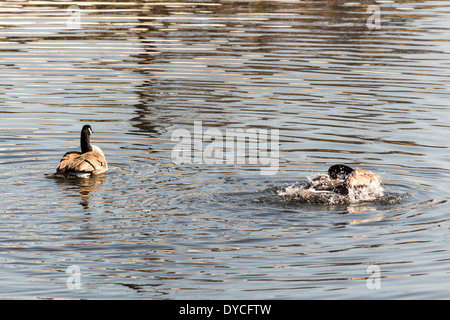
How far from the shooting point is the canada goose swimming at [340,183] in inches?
554

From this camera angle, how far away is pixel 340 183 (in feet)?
46.8

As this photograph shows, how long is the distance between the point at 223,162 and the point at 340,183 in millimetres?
2936

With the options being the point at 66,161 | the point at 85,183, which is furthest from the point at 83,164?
the point at 66,161

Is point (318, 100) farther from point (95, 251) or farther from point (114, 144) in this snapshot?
point (95, 251)

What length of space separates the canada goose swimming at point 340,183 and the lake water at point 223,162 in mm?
328

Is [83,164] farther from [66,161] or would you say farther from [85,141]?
[85,141]

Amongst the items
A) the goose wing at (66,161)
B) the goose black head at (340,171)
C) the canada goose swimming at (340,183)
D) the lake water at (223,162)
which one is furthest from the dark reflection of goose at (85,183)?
the goose black head at (340,171)

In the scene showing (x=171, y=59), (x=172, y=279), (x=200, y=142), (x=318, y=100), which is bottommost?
(x=172, y=279)

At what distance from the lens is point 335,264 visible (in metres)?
11.4

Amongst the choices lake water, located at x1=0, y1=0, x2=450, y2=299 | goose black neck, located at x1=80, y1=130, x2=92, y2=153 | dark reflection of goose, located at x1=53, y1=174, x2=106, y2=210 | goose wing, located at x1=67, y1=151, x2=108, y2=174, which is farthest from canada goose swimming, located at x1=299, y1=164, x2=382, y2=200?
goose black neck, located at x1=80, y1=130, x2=92, y2=153

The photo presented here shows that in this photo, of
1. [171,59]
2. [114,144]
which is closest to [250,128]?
[114,144]

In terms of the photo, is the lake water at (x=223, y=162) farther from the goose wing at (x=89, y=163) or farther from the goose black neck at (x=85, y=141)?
the goose black neck at (x=85, y=141)

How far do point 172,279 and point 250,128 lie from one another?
27.9ft

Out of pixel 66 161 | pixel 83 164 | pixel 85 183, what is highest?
pixel 66 161
